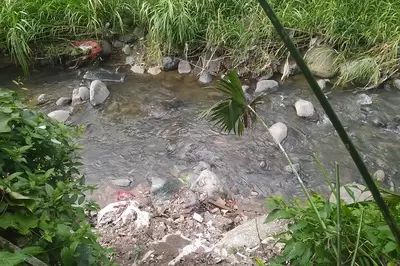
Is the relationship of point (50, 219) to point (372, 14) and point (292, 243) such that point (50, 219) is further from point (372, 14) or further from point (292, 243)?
point (372, 14)

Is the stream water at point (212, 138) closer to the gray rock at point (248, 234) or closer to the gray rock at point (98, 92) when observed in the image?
the gray rock at point (98, 92)

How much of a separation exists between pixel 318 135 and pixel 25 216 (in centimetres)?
306

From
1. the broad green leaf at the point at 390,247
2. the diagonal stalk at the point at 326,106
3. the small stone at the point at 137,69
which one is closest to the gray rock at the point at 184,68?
the small stone at the point at 137,69

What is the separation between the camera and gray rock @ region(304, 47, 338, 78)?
4.55 meters

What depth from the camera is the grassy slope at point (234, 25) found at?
446 cm

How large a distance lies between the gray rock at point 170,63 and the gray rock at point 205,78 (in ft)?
1.19

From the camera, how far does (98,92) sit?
443cm

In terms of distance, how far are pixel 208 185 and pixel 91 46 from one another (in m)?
2.74

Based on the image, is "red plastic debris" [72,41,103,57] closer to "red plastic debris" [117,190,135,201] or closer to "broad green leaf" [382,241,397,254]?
"red plastic debris" [117,190,135,201]

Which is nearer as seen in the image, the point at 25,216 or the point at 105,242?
the point at 25,216

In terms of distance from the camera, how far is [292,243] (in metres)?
1.57

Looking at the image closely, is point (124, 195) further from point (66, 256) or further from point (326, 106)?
point (326, 106)

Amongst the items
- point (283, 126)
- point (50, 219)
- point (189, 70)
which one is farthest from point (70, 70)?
point (50, 219)

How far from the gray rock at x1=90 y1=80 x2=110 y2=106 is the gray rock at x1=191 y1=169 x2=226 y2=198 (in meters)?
1.72
